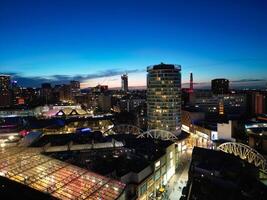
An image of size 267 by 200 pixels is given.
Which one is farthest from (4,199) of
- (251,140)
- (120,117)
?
(120,117)

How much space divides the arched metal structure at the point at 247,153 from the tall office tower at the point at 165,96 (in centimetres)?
1810

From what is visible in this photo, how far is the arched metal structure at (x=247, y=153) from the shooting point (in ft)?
108

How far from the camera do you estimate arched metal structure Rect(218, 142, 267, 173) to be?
32.8m

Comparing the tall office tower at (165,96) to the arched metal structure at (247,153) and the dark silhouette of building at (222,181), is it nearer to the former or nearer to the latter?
the arched metal structure at (247,153)

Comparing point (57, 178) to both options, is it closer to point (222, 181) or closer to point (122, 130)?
point (222, 181)

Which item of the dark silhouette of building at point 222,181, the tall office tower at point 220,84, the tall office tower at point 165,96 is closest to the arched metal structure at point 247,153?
the dark silhouette of building at point 222,181

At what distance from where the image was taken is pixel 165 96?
56531mm

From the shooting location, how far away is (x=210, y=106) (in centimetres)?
10288

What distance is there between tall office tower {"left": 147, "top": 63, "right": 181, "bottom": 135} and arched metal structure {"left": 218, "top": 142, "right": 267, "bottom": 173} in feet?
59.4

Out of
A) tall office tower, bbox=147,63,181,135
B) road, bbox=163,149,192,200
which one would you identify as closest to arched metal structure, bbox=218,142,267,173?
road, bbox=163,149,192,200

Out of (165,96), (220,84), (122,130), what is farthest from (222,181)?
(220,84)

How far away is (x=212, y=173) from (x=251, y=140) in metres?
21.3

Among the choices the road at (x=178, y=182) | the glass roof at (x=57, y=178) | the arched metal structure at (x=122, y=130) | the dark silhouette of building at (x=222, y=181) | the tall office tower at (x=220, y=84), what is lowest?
the road at (x=178, y=182)

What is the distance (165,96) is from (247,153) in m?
23.5
